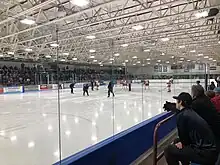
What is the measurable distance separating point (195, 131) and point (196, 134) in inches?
1.5

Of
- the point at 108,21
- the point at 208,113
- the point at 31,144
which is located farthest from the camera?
the point at 108,21

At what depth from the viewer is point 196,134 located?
70.8 inches

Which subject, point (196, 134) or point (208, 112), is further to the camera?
point (208, 112)

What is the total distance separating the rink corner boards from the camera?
80.2 inches

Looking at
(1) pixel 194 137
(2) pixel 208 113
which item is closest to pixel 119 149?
(1) pixel 194 137

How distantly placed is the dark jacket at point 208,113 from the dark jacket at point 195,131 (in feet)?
0.70

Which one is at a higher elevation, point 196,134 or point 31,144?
point 196,134

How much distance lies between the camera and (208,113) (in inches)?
78.2

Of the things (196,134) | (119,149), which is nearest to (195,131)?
(196,134)

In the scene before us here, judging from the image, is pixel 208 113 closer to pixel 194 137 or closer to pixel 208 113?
pixel 208 113

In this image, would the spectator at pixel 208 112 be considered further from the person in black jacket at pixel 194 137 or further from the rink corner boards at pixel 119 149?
the rink corner boards at pixel 119 149

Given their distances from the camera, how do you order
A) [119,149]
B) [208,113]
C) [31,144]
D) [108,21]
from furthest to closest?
1. [108,21]
2. [31,144]
3. [119,149]
4. [208,113]

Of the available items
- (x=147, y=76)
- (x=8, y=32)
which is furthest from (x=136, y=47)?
(x=147, y=76)

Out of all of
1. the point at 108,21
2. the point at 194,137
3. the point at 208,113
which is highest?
the point at 108,21
